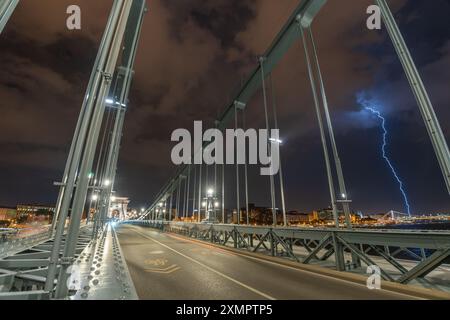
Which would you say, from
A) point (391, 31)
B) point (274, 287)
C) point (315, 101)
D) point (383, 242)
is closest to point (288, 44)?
point (315, 101)

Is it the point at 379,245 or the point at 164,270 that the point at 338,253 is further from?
the point at 164,270

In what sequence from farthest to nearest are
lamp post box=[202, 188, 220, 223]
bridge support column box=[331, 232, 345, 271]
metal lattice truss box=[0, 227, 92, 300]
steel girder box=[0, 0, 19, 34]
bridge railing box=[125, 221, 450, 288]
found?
lamp post box=[202, 188, 220, 223]
bridge support column box=[331, 232, 345, 271]
bridge railing box=[125, 221, 450, 288]
steel girder box=[0, 0, 19, 34]
metal lattice truss box=[0, 227, 92, 300]

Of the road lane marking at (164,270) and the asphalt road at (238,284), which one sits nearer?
the asphalt road at (238,284)

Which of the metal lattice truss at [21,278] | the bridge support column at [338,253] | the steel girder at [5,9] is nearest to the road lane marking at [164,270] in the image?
the metal lattice truss at [21,278]

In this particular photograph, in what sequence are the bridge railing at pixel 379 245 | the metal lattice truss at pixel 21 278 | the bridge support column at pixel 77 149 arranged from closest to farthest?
the metal lattice truss at pixel 21 278 < the bridge support column at pixel 77 149 < the bridge railing at pixel 379 245

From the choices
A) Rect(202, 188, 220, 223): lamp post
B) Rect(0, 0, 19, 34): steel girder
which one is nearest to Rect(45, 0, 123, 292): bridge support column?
Rect(0, 0, 19, 34): steel girder

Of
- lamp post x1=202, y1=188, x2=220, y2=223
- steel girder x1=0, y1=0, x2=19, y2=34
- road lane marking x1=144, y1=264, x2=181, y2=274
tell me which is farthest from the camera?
lamp post x1=202, y1=188, x2=220, y2=223

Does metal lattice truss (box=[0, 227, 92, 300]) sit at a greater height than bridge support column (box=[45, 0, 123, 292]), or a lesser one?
lesser

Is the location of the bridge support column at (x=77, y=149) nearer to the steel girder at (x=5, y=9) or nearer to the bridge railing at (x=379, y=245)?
the steel girder at (x=5, y=9)

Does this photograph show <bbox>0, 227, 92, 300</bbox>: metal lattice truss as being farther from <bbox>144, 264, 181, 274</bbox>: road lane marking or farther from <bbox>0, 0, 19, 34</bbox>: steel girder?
<bbox>0, 0, 19, 34</bbox>: steel girder

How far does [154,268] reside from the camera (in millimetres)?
7910

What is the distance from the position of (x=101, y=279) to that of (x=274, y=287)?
4013mm
